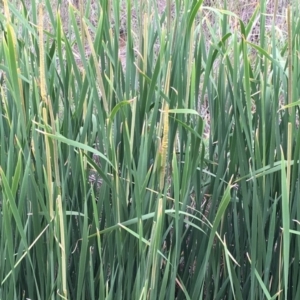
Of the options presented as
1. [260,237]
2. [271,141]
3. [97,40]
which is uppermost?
[97,40]

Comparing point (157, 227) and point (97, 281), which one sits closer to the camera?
point (157, 227)

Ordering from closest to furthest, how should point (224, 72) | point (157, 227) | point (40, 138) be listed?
point (157, 227)
point (40, 138)
point (224, 72)

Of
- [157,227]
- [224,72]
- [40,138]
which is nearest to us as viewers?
[157,227]

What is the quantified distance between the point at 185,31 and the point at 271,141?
8.1 inches

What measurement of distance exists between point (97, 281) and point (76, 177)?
0.17m

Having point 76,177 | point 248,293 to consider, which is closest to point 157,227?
point 76,177

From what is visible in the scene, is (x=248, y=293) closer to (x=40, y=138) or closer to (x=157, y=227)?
(x=157, y=227)

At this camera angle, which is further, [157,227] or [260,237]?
Answer: [260,237]

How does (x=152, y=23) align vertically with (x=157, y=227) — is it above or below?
above

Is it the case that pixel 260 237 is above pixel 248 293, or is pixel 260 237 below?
above

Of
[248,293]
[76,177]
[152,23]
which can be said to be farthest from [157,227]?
[152,23]

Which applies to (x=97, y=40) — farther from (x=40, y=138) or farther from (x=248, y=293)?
(x=248, y=293)

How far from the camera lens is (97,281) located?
730mm

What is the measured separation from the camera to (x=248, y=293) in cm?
77
